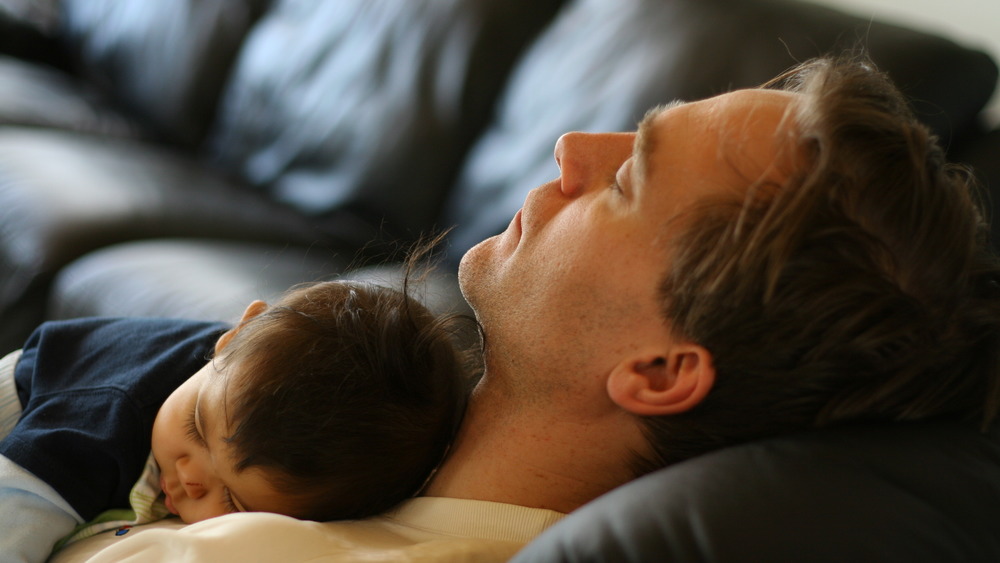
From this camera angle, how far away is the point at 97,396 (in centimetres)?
117

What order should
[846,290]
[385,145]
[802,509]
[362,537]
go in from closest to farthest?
[802,509] → [846,290] → [362,537] → [385,145]

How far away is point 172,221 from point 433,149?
58 centimetres

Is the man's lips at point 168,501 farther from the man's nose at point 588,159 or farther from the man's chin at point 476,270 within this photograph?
the man's nose at point 588,159

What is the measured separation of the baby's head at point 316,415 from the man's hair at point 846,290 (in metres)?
0.32

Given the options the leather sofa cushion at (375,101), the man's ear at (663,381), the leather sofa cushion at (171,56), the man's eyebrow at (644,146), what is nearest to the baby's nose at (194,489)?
the man's ear at (663,381)

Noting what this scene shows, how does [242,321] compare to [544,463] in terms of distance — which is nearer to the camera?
[544,463]

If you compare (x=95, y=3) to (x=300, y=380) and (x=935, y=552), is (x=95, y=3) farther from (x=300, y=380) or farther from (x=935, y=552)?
(x=935, y=552)

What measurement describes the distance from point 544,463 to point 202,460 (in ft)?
1.31

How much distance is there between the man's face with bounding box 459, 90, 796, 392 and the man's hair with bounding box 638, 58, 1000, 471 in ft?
0.14

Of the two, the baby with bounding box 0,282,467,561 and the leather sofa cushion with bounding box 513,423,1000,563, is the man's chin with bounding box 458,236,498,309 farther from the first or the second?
the leather sofa cushion with bounding box 513,423,1000,563

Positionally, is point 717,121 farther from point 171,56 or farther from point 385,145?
point 171,56

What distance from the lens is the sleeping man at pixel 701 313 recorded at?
0.84 m

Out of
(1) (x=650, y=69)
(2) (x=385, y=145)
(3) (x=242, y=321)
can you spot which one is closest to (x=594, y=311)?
(3) (x=242, y=321)

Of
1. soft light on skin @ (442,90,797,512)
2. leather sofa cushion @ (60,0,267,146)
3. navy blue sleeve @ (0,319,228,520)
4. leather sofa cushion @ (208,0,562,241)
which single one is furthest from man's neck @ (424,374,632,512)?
leather sofa cushion @ (60,0,267,146)
